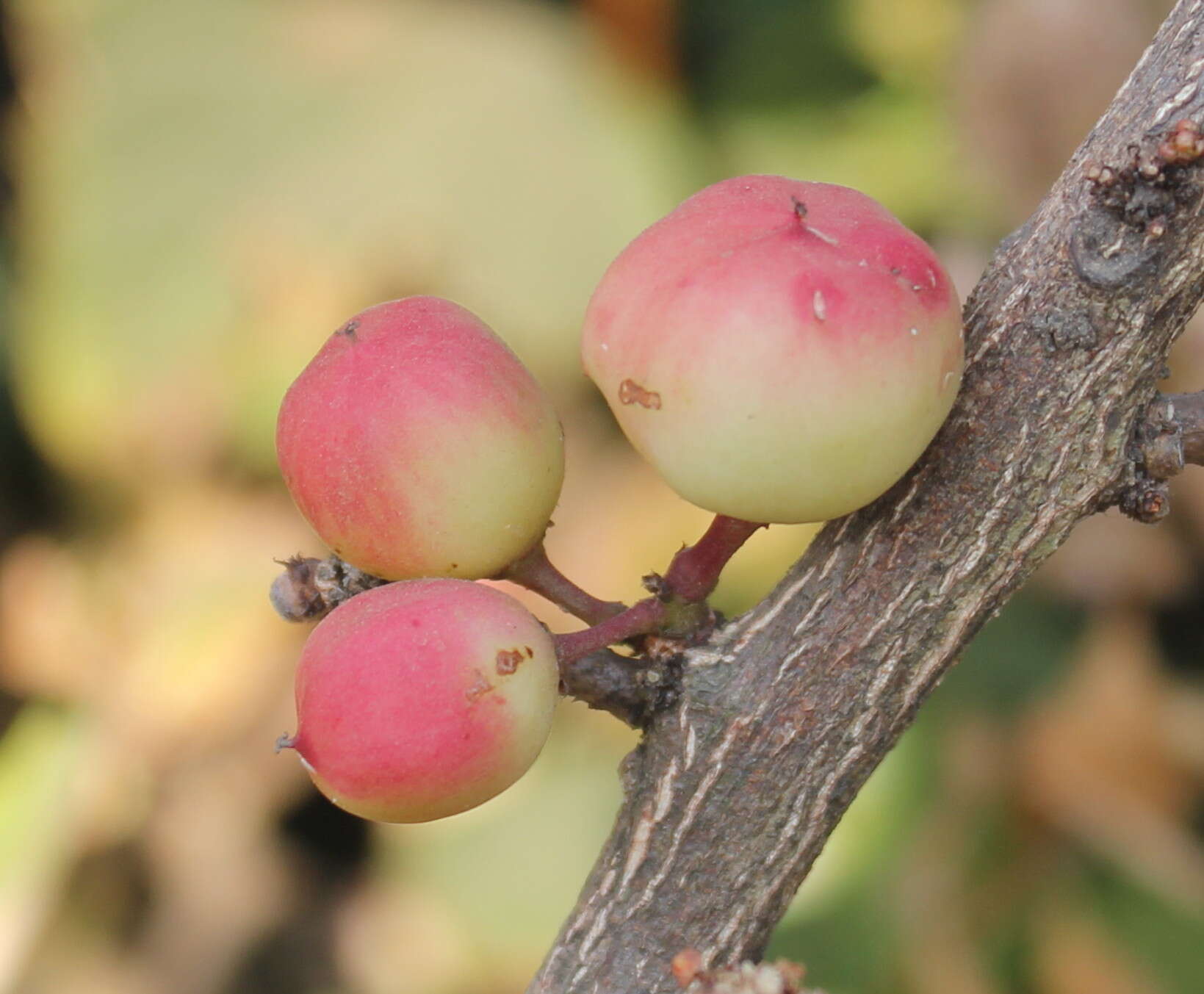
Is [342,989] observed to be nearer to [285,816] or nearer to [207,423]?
[285,816]

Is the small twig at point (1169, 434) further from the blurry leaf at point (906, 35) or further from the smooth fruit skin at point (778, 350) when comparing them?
the blurry leaf at point (906, 35)

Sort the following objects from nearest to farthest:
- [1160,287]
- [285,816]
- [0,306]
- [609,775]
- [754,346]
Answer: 1. [754,346]
2. [1160,287]
3. [609,775]
4. [285,816]
5. [0,306]

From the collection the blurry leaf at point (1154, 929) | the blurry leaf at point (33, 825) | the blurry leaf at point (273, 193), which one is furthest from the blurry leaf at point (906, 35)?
the blurry leaf at point (33, 825)

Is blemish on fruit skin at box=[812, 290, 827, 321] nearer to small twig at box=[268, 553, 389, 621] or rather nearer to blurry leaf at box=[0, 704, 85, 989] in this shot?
small twig at box=[268, 553, 389, 621]

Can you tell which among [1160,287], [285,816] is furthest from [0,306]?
[1160,287]

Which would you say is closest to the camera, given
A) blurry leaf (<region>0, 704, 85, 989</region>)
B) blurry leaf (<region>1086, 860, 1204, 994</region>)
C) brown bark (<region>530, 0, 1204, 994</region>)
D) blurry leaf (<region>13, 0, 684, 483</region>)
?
brown bark (<region>530, 0, 1204, 994</region>)

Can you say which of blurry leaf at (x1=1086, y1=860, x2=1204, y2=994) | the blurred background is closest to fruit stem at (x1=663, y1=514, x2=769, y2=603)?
the blurred background

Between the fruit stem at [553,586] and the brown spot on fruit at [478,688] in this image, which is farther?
the fruit stem at [553,586]
